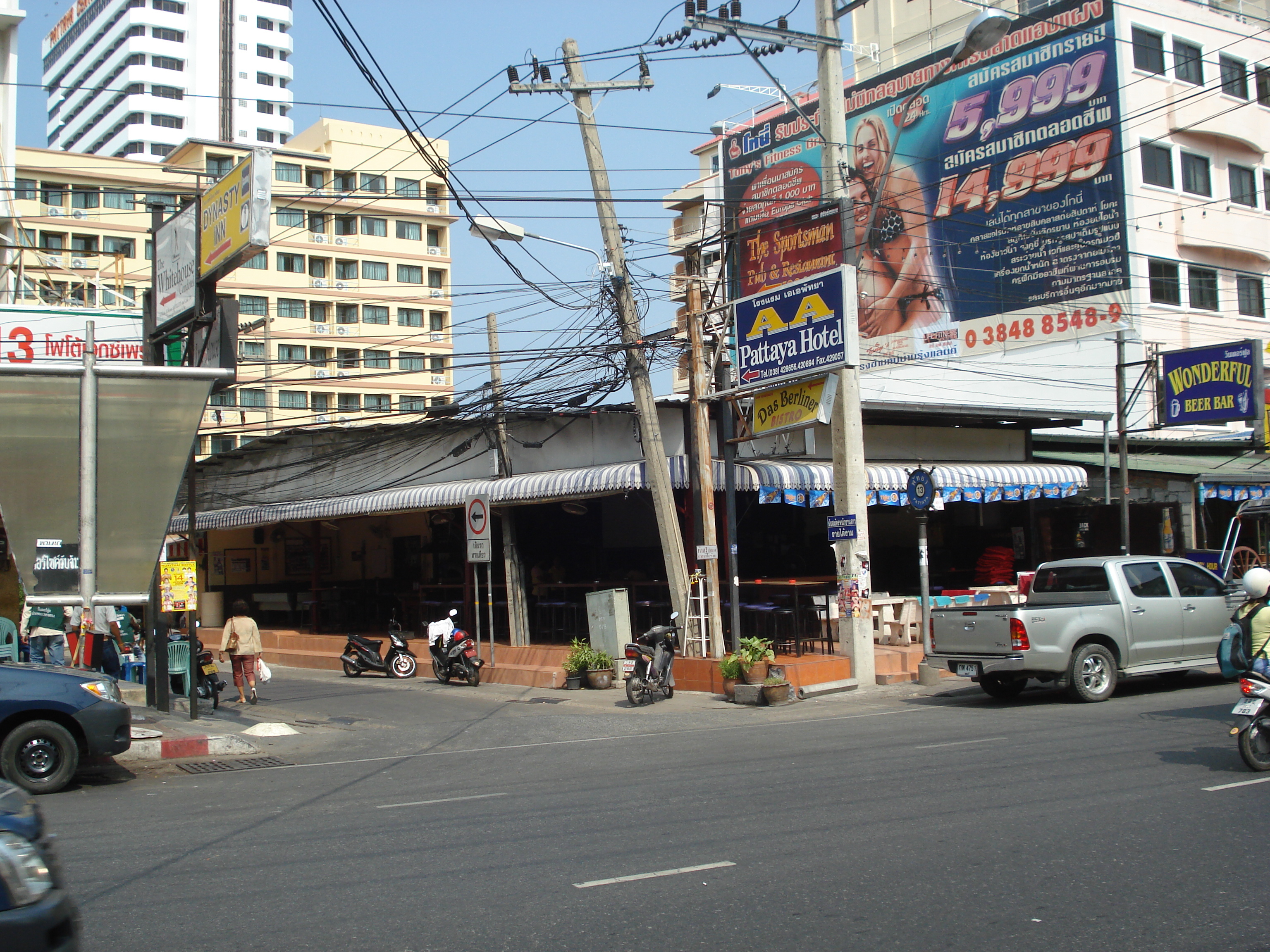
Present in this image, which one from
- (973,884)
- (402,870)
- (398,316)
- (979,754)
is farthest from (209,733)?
(398,316)

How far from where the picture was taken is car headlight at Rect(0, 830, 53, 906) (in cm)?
376

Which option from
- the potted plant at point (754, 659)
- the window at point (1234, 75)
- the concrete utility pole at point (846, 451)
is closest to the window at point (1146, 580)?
the concrete utility pole at point (846, 451)

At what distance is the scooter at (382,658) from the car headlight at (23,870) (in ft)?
60.3

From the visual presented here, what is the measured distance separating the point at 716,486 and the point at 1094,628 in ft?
23.2

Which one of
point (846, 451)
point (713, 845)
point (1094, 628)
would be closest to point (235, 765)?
point (713, 845)

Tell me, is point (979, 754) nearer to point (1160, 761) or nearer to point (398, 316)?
point (1160, 761)

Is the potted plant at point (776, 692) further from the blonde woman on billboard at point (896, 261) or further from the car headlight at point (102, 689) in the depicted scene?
the blonde woman on billboard at point (896, 261)

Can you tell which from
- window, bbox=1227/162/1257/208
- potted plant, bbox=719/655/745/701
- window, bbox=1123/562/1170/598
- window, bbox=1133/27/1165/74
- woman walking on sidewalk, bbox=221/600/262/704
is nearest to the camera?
window, bbox=1123/562/1170/598

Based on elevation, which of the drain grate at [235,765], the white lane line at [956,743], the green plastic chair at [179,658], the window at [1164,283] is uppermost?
the window at [1164,283]

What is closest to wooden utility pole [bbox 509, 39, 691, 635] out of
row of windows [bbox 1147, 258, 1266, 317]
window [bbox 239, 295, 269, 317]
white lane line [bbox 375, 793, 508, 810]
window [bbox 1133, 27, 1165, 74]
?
white lane line [bbox 375, 793, 508, 810]

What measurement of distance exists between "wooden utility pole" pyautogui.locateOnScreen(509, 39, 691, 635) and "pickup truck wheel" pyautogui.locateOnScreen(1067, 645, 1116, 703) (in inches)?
230

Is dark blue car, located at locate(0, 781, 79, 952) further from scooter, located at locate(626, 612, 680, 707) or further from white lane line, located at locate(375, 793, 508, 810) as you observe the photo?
scooter, located at locate(626, 612, 680, 707)

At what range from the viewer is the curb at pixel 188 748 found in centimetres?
1225

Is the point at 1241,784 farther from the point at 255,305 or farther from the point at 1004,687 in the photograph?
the point at 255,305
